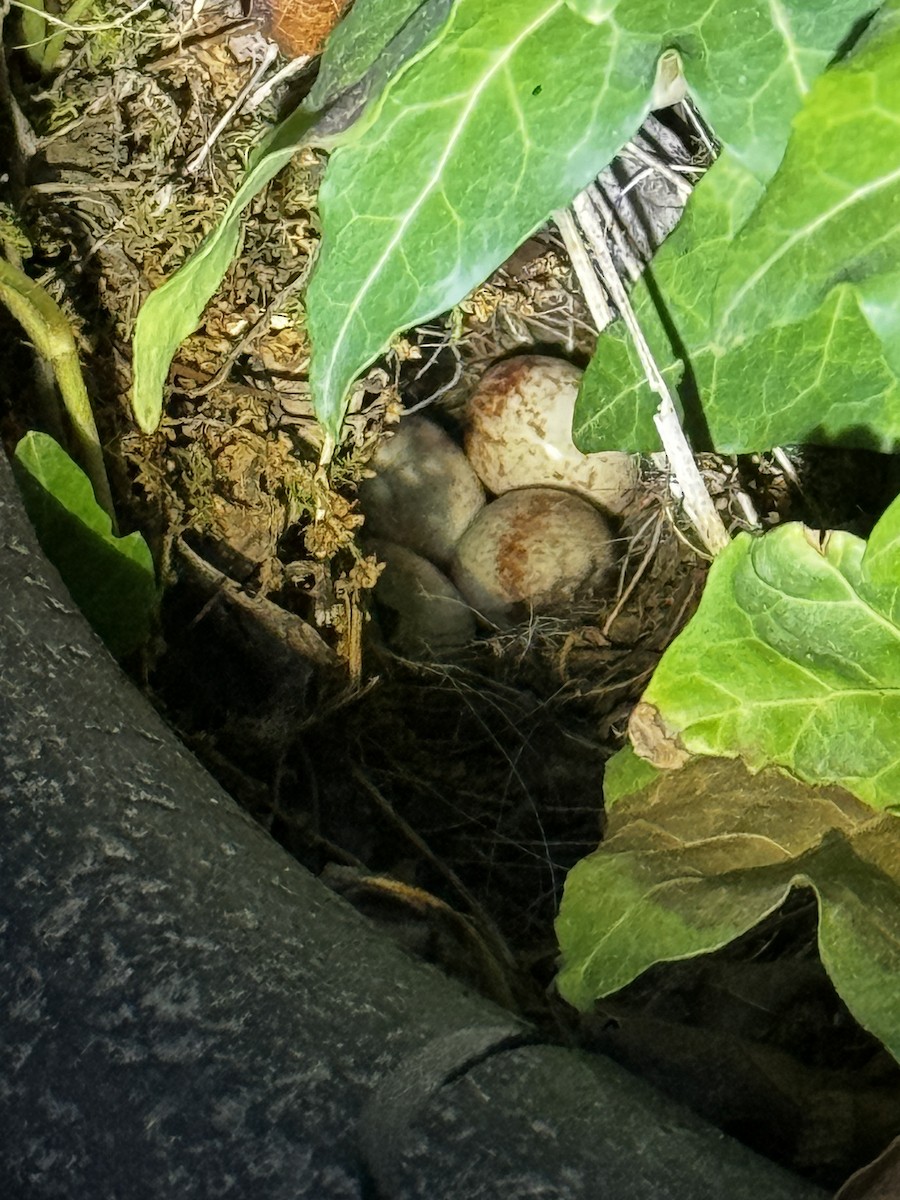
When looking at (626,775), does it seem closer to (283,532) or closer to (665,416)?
(665,416)

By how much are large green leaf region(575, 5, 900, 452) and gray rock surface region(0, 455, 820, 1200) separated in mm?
569

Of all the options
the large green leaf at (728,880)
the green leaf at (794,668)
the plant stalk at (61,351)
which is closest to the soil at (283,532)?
the plant stalk at (61,351)

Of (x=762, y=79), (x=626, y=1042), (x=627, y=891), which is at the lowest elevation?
(x=626, y=1042)

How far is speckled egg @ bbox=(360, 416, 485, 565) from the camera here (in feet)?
4.85

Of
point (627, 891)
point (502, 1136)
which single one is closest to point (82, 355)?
point (627, 891)

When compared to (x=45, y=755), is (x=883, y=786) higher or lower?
lower

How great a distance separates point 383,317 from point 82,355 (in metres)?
0.54

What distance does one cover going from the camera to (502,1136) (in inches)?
27.1

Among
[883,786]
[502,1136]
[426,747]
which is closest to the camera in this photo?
[502,1136]

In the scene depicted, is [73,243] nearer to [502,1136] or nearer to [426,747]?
[426,747]

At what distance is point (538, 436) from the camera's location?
4.84 ft

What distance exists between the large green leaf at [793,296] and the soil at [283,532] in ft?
0.83

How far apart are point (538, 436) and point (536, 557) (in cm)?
16

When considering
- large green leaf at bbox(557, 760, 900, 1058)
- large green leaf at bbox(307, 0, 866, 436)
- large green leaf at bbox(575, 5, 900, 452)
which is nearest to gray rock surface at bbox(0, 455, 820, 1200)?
large green leaf at bbox(557, 760, 900, 1058)
